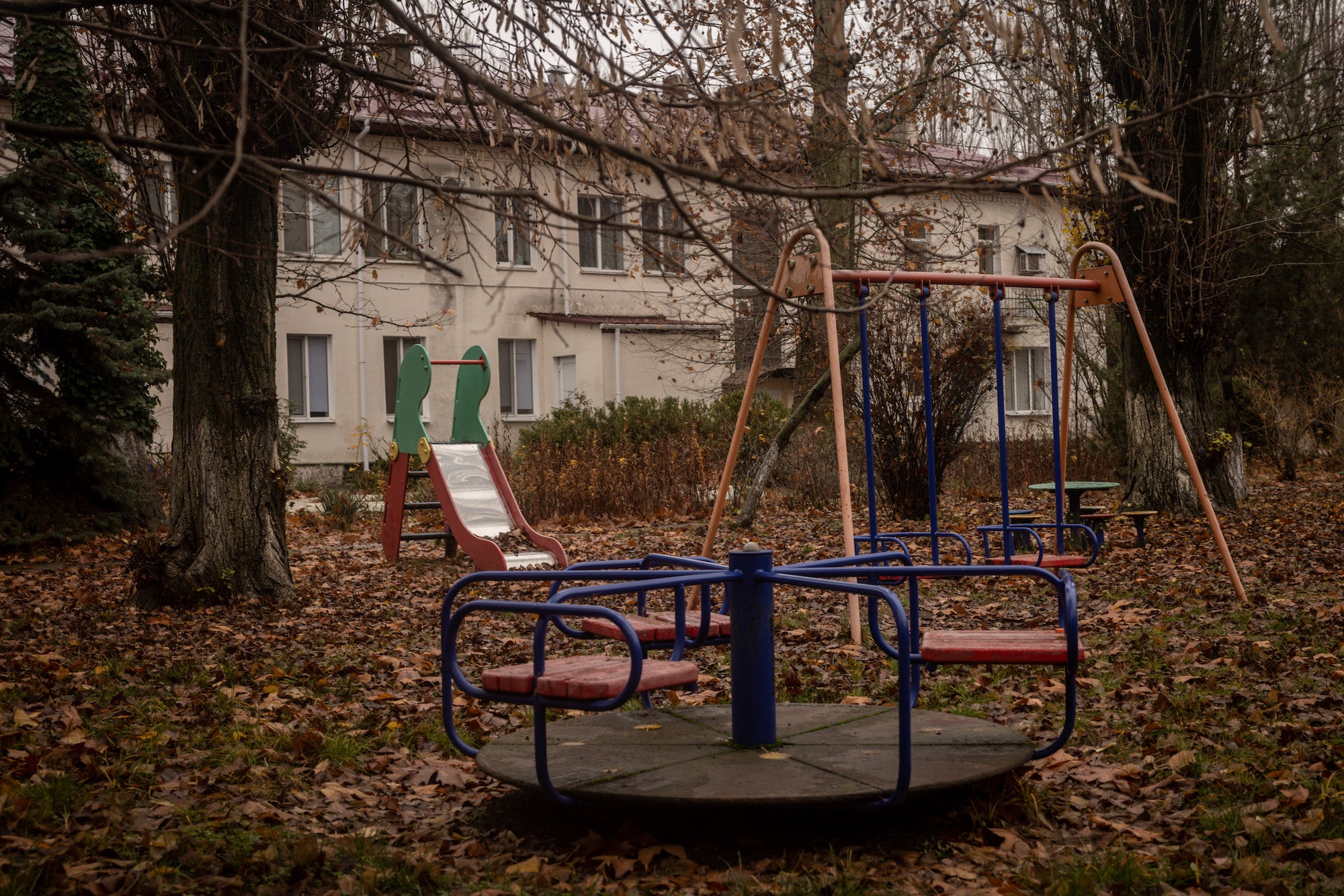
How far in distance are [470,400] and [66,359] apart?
4865mm

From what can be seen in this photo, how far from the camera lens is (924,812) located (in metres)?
3.79

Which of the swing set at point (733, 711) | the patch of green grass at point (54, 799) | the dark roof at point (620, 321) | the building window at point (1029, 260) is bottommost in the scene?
the patch of green grass at point (54, 799)

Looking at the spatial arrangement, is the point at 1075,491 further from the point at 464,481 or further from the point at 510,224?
the point at 510,224

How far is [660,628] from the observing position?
4262mm

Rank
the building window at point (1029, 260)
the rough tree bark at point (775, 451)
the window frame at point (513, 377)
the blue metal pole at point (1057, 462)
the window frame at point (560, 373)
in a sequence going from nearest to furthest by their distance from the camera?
the blue metal pole at point (1057, 462) < the rough tree bark at point (775, 451) < the window frame at point (513, 377) < the window frame at point (560, 373) < the building window at point (1029, 260)

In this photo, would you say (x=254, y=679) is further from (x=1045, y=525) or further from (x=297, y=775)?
(x=1045, y=525)

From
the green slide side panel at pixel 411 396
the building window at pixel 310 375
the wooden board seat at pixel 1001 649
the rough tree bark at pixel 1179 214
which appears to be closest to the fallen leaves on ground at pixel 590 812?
the wooden board seat at pixel 1001 649

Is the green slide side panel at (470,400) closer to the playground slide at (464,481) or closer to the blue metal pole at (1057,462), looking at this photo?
the playground slide at (464,481)

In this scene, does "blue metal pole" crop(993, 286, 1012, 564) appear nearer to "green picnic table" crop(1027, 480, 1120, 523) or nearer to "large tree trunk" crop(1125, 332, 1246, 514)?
"green picnic table" crop(1027, 480, 1120, 523)

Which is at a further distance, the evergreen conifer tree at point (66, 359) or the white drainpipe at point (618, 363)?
the white drainpipe at point (618, 363)

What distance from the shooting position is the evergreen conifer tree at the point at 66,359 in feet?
40.0

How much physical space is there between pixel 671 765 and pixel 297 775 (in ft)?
5.17

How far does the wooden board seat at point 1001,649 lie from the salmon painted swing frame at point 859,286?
2001 millimetres

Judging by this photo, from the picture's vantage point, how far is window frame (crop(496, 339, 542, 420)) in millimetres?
24469
